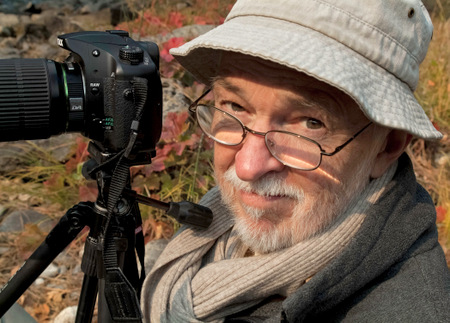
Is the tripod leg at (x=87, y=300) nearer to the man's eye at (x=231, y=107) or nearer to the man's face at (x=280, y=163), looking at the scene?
the man's face at (x=280, y=163)

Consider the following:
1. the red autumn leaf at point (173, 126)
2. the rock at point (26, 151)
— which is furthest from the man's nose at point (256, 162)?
the rock at point (26, 151)

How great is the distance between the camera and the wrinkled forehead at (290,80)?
1.28 meters

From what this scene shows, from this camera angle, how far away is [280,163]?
4.45 ft

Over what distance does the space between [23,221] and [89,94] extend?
212 centimetres

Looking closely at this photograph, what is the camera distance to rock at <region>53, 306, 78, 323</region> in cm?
250

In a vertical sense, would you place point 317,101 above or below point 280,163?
above

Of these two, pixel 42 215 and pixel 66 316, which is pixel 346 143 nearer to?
pixel 66 316

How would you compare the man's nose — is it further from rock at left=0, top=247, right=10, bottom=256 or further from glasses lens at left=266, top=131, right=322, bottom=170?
rock at left=0, top=247, right=10, bottom=256

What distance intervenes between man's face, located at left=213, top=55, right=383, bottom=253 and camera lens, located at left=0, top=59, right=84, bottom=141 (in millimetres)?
428

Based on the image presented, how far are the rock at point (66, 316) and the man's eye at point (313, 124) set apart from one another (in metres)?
1.76

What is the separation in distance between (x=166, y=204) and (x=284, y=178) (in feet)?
→ 1.15

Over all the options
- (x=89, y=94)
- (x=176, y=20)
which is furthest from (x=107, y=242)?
(x=176, y=20)

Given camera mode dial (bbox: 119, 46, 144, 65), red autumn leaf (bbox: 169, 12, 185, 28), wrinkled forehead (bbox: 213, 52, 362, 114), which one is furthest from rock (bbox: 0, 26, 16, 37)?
wrinkled forehead (bbox: 213, 52, 362, 114)

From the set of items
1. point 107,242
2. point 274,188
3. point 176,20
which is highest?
point 274,188
